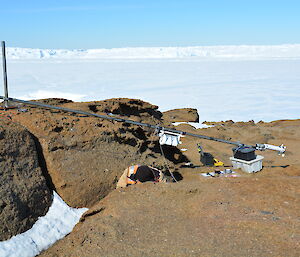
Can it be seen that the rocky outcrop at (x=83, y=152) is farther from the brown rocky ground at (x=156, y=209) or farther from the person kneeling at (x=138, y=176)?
the person kneeling at (x=138, y=176)

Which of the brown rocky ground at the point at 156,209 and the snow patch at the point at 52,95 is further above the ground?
the brown rocky ground at the point at 156,209

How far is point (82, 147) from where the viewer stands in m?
6.96

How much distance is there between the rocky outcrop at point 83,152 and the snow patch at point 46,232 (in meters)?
0.26

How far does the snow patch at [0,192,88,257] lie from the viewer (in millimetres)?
4664

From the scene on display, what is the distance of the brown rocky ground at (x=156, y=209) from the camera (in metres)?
4.35

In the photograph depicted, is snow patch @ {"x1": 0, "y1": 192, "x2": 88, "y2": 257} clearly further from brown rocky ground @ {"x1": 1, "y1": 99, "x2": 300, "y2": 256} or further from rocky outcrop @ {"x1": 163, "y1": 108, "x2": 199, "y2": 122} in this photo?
rocky outcrop @ {"x1": 163, "y1": 108, "x2": 199, "y2": 122}

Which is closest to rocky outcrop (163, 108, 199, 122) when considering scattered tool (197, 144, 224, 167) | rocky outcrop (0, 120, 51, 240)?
scattered tool (197, 144, 224, 167)

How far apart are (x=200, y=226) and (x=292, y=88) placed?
180 feet

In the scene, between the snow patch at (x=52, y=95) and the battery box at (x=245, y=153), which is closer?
the battery box at (x=245, y=153)

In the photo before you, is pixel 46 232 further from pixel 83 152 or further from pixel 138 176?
pixel 138 176

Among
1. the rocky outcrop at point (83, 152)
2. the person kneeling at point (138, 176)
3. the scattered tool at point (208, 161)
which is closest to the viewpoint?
the rocky outcrop at point (83, 152)

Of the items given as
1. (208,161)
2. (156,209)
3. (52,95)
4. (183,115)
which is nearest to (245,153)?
(208,161)

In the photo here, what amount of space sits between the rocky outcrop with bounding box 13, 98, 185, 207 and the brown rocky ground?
0.07 ft

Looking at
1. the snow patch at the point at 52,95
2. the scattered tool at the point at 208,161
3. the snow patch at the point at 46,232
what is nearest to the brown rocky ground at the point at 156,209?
the snow patch at the point at 46,232
